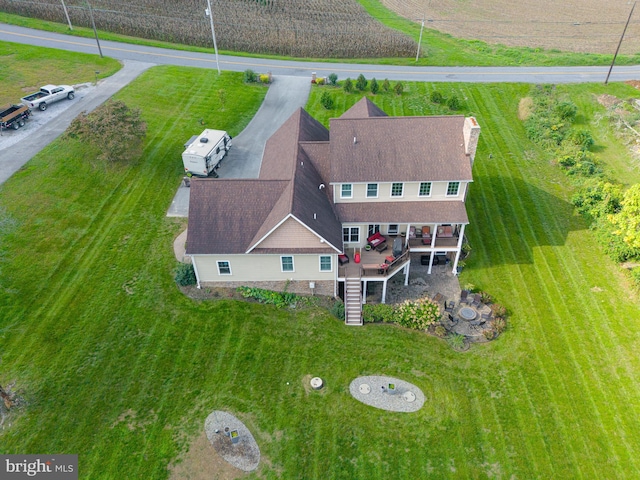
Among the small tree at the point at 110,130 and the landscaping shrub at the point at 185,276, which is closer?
the landscaping shrub at the point at 185,276

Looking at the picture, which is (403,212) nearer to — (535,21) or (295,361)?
(295,361)

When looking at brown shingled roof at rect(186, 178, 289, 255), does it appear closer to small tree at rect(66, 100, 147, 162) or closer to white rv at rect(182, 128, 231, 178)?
white rv at rect(182, 128, 231, 178)

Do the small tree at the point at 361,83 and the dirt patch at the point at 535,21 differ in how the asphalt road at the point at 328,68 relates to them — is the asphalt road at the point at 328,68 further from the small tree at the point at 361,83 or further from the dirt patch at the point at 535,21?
the dirt patch at the point at 535,21

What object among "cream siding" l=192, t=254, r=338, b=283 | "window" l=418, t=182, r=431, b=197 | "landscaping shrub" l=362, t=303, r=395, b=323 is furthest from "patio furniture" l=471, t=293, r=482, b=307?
"cream siding" l=192, t=254, r=338, b=283

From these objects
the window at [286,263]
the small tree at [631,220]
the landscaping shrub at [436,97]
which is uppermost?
the small tree at [631,220]

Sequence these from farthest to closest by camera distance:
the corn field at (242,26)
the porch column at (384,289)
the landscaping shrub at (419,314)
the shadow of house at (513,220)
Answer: the corn field at (242,26), the shadow of house at (513,220), the porch column at (384,289), the landscaping shrub at (419,314)

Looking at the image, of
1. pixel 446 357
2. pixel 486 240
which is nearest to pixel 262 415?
pixel 446 357

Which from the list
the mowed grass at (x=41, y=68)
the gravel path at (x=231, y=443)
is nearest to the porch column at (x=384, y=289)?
the gravel path at (x=231, y=443)
